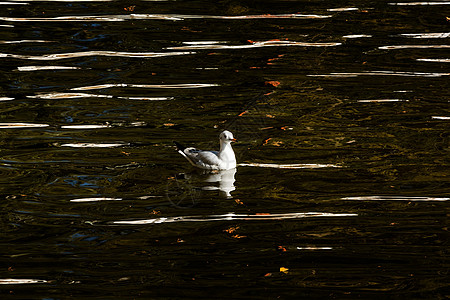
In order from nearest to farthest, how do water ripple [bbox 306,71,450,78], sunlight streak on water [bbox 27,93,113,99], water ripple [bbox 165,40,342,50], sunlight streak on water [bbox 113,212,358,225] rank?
sunlight streak on water [bbox 113,212,358,225] → sunlight streak on water [bbox 27,93,113,99] → water ripple [bbox 306,71,450,78] → water ripple [bbox 165,40,342,50]

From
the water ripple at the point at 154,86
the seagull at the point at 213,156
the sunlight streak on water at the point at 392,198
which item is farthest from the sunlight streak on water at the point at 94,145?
the sunlight streak on water at the point at 392,198

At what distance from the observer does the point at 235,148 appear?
6250 mm

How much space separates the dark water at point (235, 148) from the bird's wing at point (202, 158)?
8cm

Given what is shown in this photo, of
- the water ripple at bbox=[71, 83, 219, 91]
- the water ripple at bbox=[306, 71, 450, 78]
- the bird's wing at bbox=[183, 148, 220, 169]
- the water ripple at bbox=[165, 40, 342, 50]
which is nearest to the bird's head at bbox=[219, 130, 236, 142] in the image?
the bird's wing at bbox=[183, 148, 220, 169]

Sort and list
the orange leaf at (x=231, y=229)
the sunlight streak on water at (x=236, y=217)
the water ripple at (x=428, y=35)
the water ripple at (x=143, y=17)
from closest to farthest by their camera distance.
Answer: the orange leaf at (x=231, y=229), the sunlight streak on water at (x=236, y=217), the water ripple at (x=428, y=35), the water ripple at (x=143, y=17)

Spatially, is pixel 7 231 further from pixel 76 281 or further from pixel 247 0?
pixel 247 0

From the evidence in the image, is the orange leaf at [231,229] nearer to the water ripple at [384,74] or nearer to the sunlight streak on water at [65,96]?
the sunlight streak on water at [65,96]

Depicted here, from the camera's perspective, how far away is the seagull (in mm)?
5680

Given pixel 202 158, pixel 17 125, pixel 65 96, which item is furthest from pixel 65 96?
pixel 202 158

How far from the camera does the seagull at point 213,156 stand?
5680mm

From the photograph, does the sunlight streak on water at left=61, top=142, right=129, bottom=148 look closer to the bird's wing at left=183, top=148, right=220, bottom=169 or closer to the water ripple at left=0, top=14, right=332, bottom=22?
the bird's wing at left=183, top=148, right=220, bottom=169

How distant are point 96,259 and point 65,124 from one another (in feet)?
8.25

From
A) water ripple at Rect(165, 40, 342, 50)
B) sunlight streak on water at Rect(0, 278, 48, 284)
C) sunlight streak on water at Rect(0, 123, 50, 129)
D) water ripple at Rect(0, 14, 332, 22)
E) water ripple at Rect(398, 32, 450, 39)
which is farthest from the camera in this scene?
water ripple at Rect(0, 14, 332, 22)

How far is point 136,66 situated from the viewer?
7973mm
